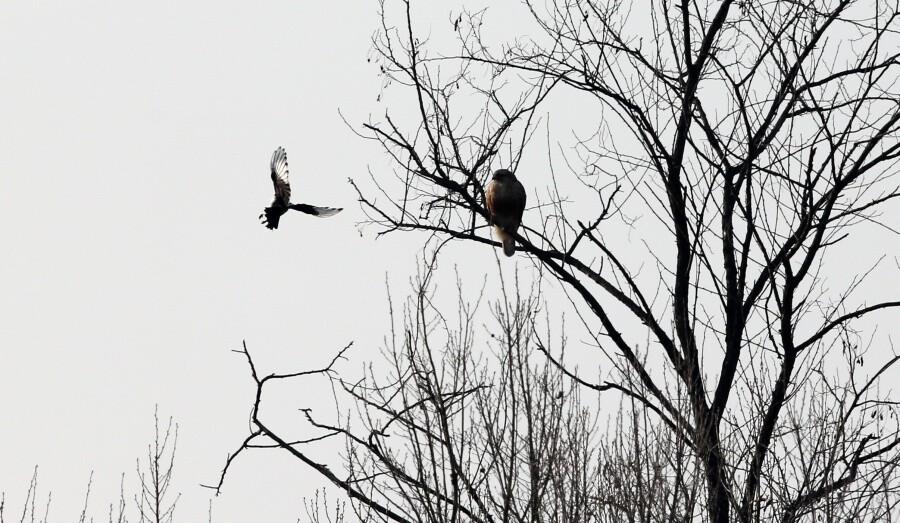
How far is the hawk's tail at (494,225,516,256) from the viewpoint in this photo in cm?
827

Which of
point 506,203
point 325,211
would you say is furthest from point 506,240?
point 325,211

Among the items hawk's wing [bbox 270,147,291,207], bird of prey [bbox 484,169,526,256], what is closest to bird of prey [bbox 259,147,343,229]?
hawk's wing [bbox 270,147,291,207]

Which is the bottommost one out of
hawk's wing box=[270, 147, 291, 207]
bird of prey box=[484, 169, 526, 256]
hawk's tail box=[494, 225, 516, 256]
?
hawk's tail box=[494, 225, 516, 256]

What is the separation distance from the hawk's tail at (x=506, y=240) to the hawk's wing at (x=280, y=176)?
5.97 ft

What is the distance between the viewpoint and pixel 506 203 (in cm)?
869

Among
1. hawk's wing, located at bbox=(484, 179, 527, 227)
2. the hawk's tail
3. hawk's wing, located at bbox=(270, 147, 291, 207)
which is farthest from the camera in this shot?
hawk's wing, located at bbox=(270, 147, 291, 207)

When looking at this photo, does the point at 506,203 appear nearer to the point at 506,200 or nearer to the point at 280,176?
the point at 506,200

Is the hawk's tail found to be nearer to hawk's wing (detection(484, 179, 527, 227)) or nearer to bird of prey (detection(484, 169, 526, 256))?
bird of prey (detection(484, 169, 526, 256))

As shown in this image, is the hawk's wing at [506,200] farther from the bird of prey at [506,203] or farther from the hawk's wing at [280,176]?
the hawk's wing at [280,176]

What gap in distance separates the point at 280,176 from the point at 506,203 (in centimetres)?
189

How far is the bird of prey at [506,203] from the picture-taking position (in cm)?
834

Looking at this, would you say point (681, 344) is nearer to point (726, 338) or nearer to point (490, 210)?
point (726, 338)

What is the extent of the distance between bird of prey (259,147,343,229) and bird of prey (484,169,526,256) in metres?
1.25

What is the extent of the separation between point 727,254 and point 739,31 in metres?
1.50
